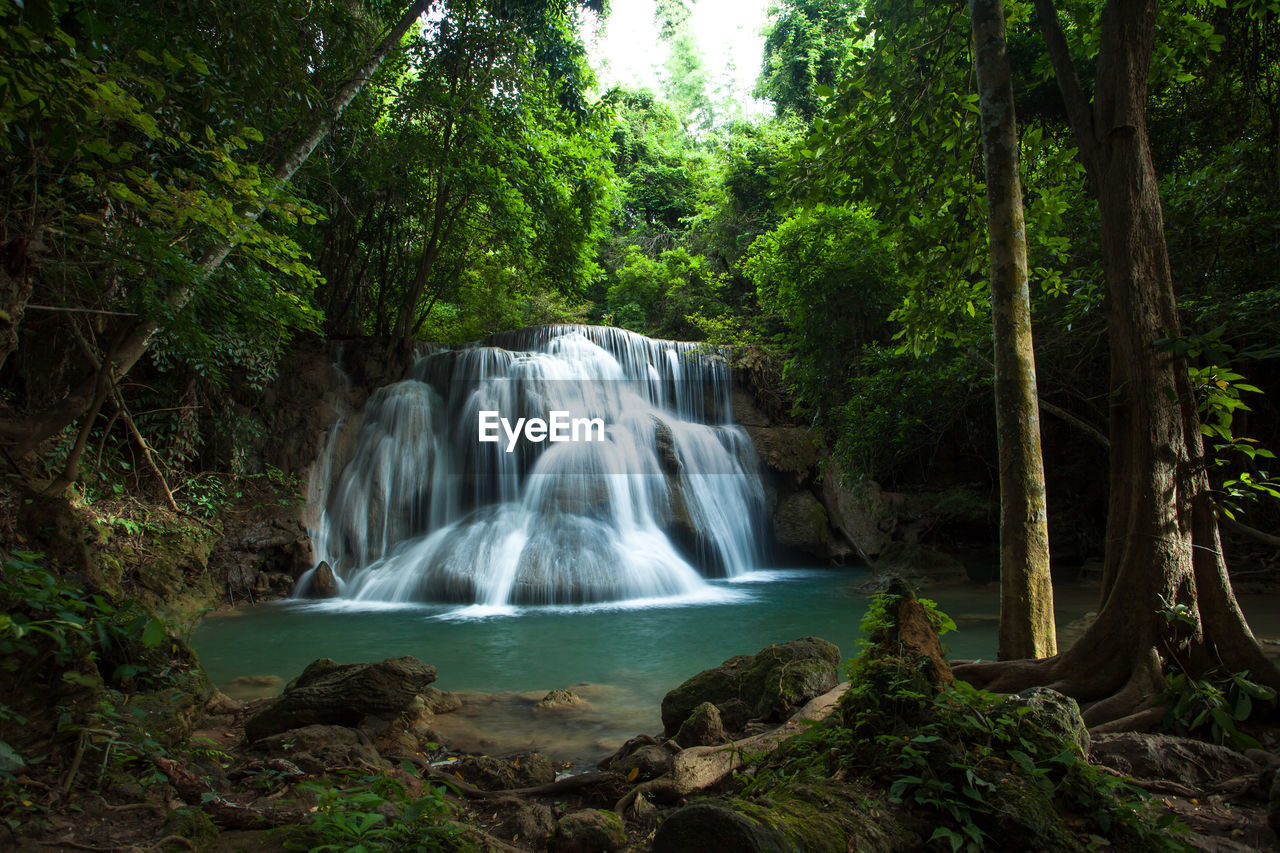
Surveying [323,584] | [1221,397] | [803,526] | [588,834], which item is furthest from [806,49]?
[588,834]

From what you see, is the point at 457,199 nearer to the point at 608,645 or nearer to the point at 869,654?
the point at 608,645

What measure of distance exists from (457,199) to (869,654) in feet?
49.3

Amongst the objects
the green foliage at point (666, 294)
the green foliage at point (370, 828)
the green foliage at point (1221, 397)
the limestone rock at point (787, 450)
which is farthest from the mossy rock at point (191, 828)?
the green foliage at point (666, 294)

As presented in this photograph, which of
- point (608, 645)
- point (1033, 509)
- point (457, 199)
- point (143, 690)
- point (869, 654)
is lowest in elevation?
point (608, 645)

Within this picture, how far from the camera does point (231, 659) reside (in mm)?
7266

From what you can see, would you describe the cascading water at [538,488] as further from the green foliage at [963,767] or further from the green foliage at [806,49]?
the green foliage at [806,49]

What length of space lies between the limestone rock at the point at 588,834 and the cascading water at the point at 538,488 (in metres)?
7.76

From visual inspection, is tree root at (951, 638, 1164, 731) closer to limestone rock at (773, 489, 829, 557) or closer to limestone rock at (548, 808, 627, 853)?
limestone rock at (548, 808, 627, 853)

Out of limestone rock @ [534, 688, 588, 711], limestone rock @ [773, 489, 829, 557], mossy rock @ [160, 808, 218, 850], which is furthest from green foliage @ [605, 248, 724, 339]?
mossy rock @ [160, 808, 218, 850]

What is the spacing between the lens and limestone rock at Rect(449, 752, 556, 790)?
3666mm

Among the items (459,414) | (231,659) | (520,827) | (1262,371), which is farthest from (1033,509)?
(459,414)

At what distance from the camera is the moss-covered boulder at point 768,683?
4.26 m

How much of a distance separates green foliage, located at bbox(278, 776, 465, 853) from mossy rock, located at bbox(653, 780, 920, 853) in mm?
788

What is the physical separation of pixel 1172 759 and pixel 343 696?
460 cm
